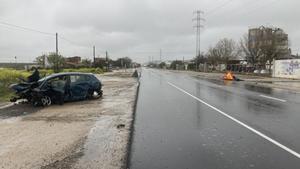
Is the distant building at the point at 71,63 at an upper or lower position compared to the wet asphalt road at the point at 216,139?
upper

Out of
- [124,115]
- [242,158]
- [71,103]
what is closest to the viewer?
[242,158]

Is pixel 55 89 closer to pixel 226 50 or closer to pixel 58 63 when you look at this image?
pixel 58 63

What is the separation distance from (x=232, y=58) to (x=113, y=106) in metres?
89.5

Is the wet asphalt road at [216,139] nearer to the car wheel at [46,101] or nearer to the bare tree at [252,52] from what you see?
the car wheel at [46,101]

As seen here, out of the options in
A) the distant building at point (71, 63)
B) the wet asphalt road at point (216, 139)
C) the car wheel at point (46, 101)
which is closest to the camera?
the wet asphalt road at point (216, 139)

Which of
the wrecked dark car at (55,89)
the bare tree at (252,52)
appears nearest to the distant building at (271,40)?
the bare tree at (252,52)

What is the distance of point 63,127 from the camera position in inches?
411

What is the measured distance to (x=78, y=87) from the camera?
17.8 m

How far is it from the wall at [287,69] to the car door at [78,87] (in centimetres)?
3407

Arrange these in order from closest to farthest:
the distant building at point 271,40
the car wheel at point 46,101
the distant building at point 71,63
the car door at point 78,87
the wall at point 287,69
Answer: the car wheel at point 46,101 < the car door at point 78,87 < the wall at point 287,69 < the distant building at point 271,40 < the distant building at point 71,63

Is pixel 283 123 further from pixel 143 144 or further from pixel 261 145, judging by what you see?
pixel 143 144

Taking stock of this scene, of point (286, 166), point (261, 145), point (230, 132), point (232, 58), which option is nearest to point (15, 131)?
point (230, 132)

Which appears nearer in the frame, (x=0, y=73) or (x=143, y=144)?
(x=143, y=144)

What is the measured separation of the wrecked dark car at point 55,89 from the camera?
1597 centimetres
